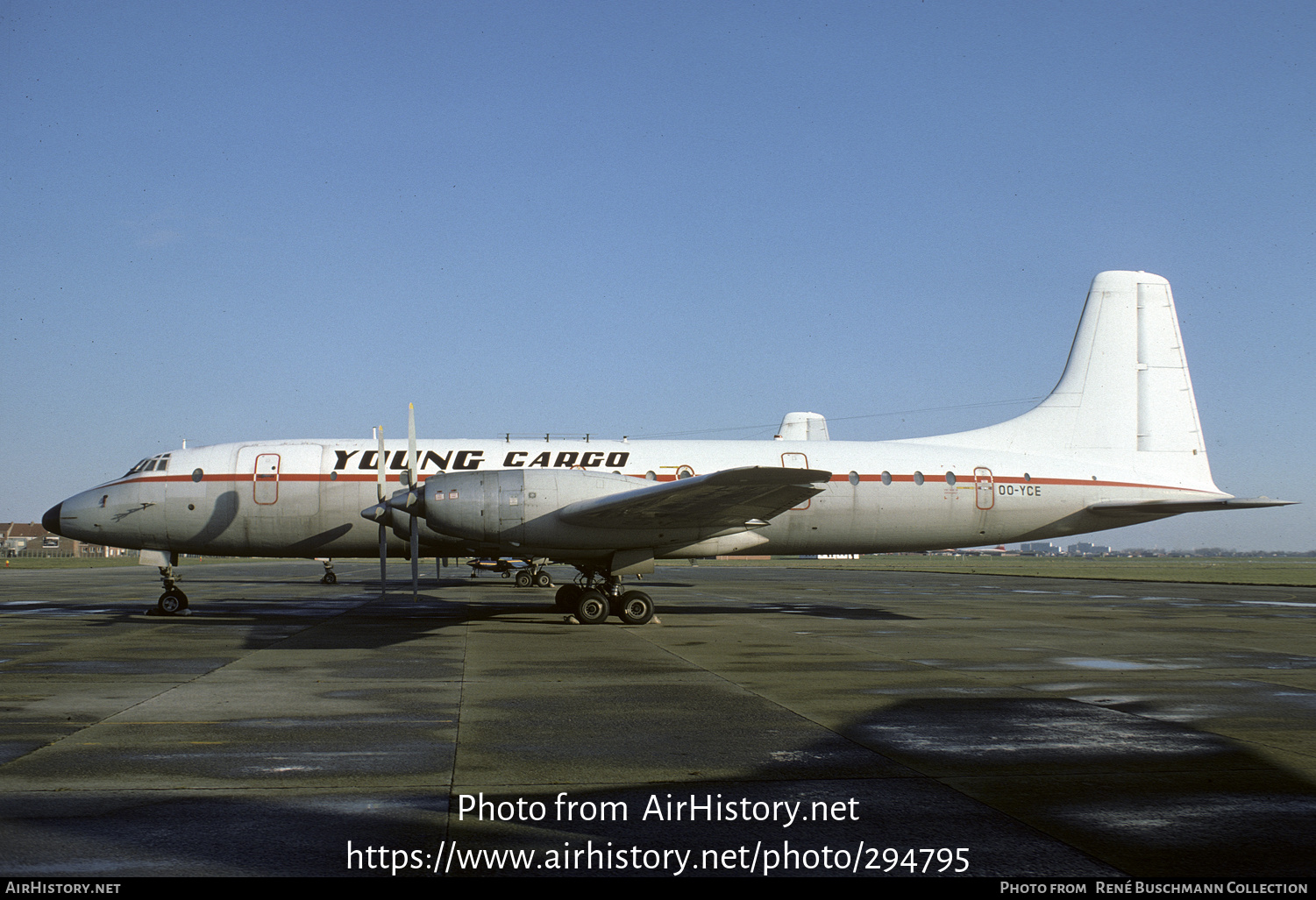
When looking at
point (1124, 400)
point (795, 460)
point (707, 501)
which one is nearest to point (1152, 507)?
point (1124, 400)

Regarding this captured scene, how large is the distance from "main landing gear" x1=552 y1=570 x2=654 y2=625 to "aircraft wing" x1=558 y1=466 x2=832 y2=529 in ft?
5.86

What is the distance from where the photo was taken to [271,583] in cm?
4088

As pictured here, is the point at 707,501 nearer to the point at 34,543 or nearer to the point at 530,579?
the point at 530,579

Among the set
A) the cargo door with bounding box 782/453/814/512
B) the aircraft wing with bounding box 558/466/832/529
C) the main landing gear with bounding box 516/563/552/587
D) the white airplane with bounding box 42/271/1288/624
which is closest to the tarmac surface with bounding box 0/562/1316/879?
the aircraft wing with bounding box 558/466/832/529

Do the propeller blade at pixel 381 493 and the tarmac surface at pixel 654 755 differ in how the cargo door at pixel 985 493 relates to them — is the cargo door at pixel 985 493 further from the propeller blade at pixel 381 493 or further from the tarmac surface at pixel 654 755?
the propeller blade at pixel 381 493

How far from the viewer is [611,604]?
66.0ft

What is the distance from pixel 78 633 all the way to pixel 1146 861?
1821 cm

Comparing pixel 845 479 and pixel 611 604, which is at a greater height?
pixel 845 479

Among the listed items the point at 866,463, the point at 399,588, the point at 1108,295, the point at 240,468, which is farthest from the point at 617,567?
the point at 399,588

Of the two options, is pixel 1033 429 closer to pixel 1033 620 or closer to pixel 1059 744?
pixel 1033 620

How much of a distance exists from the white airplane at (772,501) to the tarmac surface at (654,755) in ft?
10.2

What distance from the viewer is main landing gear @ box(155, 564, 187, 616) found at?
20875mm

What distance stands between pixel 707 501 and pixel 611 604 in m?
3.89

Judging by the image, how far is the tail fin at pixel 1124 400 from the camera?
23.1 metres
